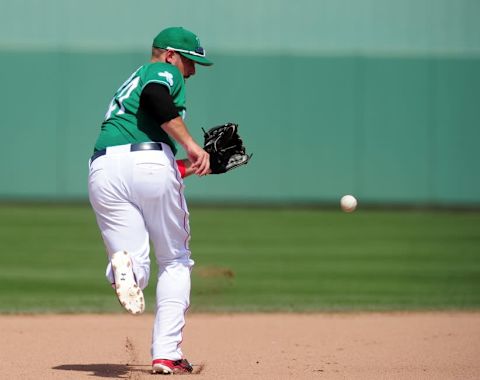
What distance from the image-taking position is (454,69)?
21.6 meters

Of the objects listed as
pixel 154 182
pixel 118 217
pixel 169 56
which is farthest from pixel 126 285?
pixel 169 56

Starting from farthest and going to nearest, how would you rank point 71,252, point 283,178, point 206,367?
point 283,178 < point 71,252 < point 206,367

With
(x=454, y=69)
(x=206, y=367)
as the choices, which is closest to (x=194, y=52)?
(x=206, y=367)

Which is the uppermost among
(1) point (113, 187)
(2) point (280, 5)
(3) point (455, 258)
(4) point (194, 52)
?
(2) point (280, 5)

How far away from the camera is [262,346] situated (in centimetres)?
698

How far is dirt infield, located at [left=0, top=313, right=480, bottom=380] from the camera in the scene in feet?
19.2

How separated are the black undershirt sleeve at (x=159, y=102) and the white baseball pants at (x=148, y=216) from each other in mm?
223

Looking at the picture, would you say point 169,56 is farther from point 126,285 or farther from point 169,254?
point 126,285

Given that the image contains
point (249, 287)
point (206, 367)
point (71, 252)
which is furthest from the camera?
point (71, 252)

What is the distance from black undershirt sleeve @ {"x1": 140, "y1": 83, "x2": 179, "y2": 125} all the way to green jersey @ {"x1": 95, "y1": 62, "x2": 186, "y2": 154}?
3.9 inches

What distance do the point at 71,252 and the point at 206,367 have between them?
716 centimetres

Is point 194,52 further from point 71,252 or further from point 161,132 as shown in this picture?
point 71,252

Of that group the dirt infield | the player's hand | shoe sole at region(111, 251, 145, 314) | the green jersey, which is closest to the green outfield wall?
the dirt infield

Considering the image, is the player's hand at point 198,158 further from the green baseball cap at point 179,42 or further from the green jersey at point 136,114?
the green baseball cap at point 179,42
